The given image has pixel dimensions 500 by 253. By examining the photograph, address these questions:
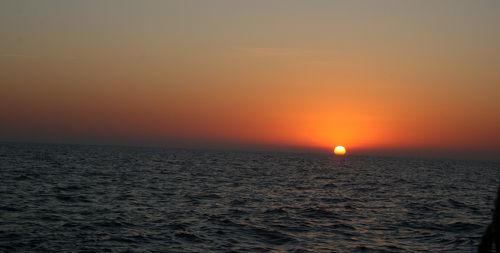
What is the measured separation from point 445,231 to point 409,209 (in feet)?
26.6

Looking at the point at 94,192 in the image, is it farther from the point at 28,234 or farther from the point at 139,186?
the point at 28,234

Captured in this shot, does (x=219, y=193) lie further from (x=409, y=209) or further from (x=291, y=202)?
(x=409, y=209)

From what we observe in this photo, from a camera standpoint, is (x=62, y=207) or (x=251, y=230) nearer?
(x=251, y=230)

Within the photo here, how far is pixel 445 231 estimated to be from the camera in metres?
25.4

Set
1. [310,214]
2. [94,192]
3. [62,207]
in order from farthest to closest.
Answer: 1. [94,192]
2. [310,214]
3. [62,207]

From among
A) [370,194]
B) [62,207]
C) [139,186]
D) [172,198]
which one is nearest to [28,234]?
[62,207]

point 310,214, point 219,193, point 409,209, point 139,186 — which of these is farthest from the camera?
point 139,186

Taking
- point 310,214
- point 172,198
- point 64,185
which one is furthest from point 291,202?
point 64,185

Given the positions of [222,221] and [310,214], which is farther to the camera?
[310,214]

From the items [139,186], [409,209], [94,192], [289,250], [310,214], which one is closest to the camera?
[289,250]

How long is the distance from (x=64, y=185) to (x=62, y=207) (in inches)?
498

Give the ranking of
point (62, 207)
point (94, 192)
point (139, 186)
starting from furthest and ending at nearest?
point (139, 186) < point (94, 192) < point (62, 207)

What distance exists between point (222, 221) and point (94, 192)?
13.7 metres

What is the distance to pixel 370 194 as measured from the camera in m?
43.6
